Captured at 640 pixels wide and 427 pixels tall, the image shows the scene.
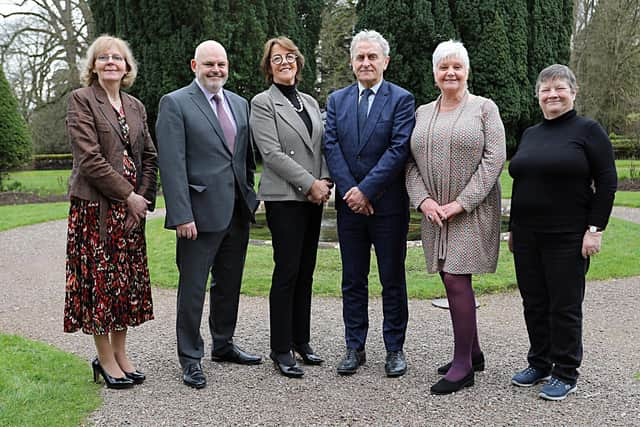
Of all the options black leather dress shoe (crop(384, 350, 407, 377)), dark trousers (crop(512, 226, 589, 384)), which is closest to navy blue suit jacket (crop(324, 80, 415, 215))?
dark trousers (crop(512, 226, 589, 384))

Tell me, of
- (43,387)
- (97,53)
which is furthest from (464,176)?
(43,387)

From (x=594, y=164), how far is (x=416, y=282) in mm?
3208

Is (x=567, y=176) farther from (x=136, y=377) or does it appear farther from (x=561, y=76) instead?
(x=136, y=377)

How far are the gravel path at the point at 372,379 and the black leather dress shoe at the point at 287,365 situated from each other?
0.06 m

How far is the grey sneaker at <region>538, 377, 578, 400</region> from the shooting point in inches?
139

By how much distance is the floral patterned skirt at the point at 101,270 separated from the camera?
3604 millimetres

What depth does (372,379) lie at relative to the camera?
3.90 m

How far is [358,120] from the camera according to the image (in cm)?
391

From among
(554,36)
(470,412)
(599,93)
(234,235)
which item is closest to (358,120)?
(234,235)

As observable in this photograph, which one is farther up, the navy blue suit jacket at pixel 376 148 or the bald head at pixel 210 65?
the bald head at pixel 210 65

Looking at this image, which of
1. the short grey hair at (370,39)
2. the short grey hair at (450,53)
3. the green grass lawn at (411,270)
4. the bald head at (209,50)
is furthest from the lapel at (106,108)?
the green grass lawn at (411,270)

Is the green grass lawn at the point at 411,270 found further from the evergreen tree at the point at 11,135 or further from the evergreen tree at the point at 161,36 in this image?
the evergreen tree at the point at 161,36

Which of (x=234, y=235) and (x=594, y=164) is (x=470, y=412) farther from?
(x=234, y=235)

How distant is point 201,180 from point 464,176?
1.59 meters
